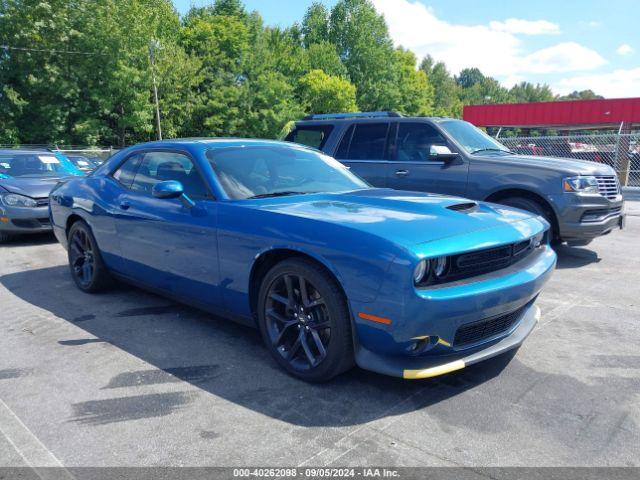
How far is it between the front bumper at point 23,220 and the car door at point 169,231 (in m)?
3.71

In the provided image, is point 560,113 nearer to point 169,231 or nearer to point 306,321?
point 169,231

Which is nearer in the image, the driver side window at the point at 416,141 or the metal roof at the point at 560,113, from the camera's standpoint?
the driver side window at the point at 416,141

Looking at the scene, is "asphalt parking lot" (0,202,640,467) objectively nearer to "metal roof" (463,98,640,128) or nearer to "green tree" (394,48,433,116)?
"metal roof" (463,98,640,128)

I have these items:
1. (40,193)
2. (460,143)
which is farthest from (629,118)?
(40,193)

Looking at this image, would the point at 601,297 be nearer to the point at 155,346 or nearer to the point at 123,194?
the point at 155,346

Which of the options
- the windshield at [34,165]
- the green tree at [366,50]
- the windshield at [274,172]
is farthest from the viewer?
the green tree at [366,50]

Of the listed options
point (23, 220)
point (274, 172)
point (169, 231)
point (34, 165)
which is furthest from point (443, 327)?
point (34, 165)

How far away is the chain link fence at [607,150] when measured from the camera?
15.2 m

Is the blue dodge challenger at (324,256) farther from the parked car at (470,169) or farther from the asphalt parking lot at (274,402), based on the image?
the parked car at (470,169)

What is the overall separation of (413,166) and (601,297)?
294 cm

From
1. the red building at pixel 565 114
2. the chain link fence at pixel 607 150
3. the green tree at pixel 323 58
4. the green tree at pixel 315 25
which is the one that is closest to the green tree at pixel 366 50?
the green tree at pixel 315 25

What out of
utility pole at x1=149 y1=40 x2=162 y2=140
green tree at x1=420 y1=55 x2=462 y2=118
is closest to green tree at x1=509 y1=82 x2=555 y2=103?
green tree at x1=420 y1=55 x2=462 y2=118

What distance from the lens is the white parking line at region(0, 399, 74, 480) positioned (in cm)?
239

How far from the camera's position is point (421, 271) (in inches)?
109
